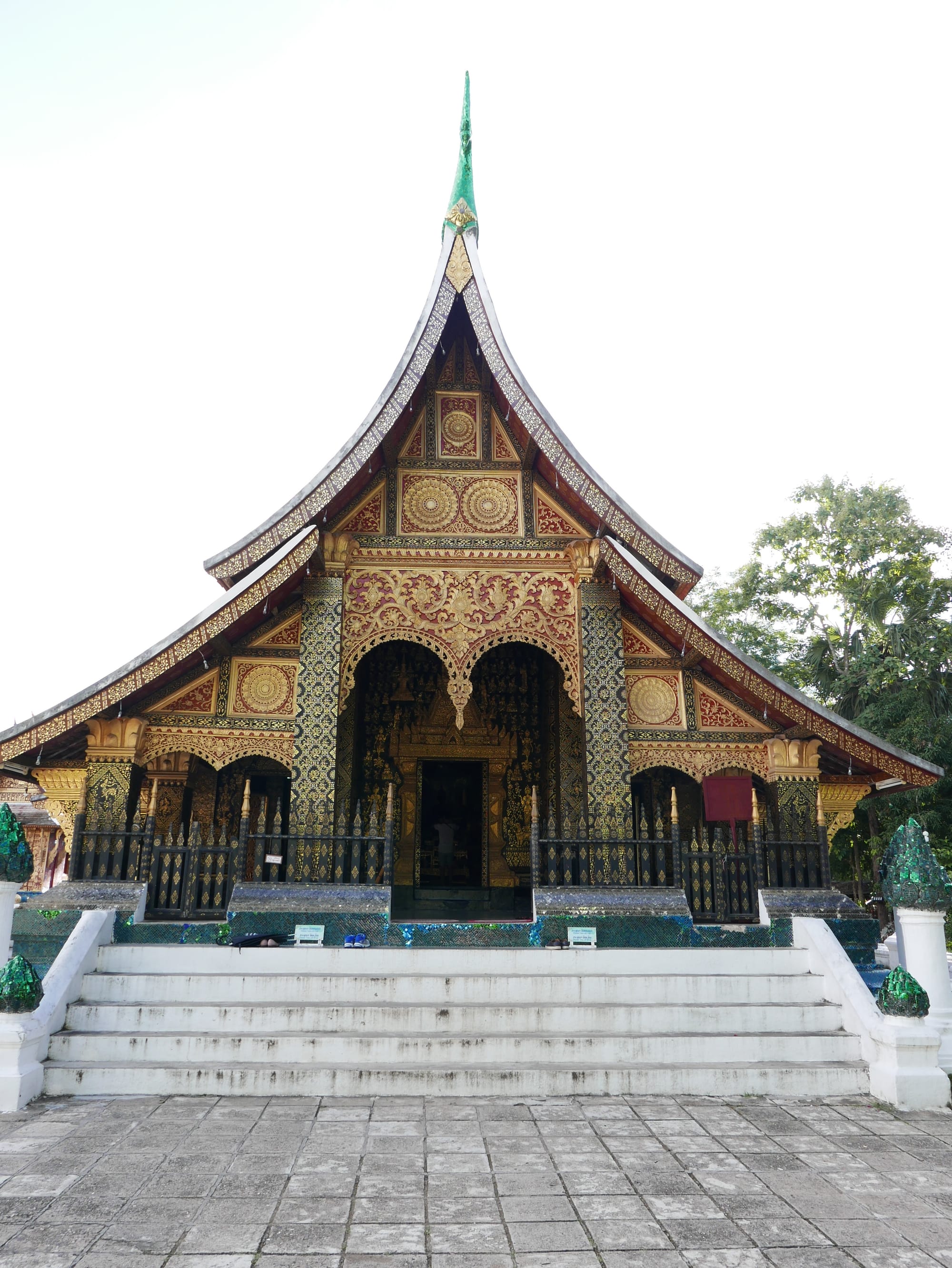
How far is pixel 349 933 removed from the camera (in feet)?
21.4

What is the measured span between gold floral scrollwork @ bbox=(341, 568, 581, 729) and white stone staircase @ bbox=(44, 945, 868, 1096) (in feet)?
7.99

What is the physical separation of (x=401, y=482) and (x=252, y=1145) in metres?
5.75

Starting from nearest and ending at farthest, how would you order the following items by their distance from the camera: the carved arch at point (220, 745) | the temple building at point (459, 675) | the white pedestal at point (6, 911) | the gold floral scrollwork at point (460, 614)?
the white pedestal at point (6, 911)
the temple building at point (459, 675)
the carved arch at point (220, 745)
the gold floral scrollwork at point (460, 614)

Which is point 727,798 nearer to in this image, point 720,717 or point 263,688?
point 720,717

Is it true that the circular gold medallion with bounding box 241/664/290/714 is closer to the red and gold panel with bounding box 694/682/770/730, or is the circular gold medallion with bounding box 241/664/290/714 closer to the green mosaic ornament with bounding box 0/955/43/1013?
the green mosaic ornament with bounding box 0/955/43/1013

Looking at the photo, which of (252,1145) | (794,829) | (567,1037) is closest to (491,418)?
(794,829)

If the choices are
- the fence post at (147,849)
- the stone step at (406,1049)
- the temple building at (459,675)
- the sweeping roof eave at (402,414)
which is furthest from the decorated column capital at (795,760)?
the fence post at (147,849)

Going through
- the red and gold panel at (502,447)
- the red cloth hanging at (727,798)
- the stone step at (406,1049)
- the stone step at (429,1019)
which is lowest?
the stone step at (406,1049)

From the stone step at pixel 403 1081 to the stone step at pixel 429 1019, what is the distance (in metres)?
0.36

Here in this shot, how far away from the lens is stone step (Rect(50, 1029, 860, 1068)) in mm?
5020

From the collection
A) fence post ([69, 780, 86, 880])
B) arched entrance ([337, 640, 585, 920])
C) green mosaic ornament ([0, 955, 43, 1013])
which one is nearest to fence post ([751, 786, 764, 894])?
arched entrance ([337, 640, 585, 920])

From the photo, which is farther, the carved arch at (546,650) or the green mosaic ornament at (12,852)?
the carved arch at (546,650)

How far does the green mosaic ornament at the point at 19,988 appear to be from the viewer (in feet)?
15.2

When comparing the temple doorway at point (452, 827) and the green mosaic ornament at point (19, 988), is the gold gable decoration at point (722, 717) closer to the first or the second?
the temple doorway at point (452, 827)
